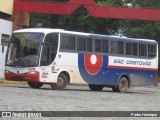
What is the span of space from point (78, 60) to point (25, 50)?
9.77 feet

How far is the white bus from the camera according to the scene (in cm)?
2633

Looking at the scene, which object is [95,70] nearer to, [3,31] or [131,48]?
[131,48]

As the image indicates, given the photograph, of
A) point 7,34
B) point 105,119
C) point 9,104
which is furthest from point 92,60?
point 105,119

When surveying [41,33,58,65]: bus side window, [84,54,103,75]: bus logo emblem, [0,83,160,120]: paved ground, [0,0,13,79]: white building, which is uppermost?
[0,0,13,79]: white building

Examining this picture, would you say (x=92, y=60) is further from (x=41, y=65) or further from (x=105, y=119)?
(x=105, y=119)

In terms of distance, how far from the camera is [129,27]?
182ft

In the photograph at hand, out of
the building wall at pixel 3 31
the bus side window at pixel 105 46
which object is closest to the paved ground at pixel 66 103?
the bus side window at pixel 105 46

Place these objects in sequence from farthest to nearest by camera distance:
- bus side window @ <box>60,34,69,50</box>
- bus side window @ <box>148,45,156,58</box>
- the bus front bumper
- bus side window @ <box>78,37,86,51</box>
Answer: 1. bus side window @ <box>148,45,156,58</box>
2. bus side window @ <box>78,37,86,51</box>
3. bus side window @ <box>60,34,69,50</box>
4. the bus front bumper

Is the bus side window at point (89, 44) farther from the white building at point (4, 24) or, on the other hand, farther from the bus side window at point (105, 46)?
the white building at point (4, 24)

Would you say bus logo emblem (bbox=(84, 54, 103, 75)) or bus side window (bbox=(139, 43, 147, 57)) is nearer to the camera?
bus logo emblem (bbox=(84, 54, 103, 75))

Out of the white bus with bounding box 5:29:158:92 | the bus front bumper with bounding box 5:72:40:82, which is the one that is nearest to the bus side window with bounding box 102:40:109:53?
the white bus with bounding box 5:29:158:92

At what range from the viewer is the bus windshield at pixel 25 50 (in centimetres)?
2623

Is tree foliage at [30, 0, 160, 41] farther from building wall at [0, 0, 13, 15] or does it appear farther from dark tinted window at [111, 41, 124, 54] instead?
dark tinted window at [111, 41, 124, 54]

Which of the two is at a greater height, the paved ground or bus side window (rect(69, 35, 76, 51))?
bus side window (rect(69, 35, 76, 51))
